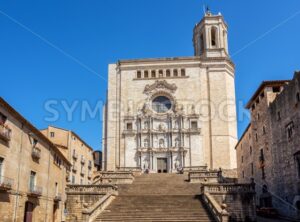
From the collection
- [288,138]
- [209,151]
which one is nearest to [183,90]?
[209,151]

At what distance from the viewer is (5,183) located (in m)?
18.4

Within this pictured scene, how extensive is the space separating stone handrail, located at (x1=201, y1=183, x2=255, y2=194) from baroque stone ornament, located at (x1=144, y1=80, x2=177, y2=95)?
2566 cm

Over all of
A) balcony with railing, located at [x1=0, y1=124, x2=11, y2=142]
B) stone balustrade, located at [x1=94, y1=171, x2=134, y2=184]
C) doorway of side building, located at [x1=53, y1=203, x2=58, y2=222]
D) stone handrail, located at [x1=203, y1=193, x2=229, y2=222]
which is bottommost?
doorway of side building, located at [x1=53, y1=203, x2=58, y2=222]

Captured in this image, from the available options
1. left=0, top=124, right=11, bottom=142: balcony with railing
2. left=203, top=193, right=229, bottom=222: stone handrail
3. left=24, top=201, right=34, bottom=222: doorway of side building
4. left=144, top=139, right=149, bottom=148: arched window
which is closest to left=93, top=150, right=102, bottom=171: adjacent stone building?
left=144, top=139, right=149, bottom=148: arched window

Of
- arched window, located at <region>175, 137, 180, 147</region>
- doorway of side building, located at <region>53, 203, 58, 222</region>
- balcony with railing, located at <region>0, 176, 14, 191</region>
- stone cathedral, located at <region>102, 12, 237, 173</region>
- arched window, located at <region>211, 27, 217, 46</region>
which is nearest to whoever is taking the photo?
balcony with railing, located at <region>0, 176, 14, 191</region>

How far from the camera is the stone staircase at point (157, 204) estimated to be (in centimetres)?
1783

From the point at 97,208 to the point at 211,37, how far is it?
123ft

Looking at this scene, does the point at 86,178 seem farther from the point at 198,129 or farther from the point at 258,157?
the point at 258,157

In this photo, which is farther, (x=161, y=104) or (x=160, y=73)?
(x=160, y=73)

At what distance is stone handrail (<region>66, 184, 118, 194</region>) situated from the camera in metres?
21.9

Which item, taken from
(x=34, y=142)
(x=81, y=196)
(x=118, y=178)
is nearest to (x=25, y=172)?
(x=34, y=142)

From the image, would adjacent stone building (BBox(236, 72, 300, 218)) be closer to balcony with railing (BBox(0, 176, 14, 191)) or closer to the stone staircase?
the stone staircase

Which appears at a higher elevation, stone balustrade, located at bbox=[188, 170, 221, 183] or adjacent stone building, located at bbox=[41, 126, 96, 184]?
adjacent stone building, located at bbox=[41, 126, 96, 184]

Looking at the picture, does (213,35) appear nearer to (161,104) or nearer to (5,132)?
(161,104)
